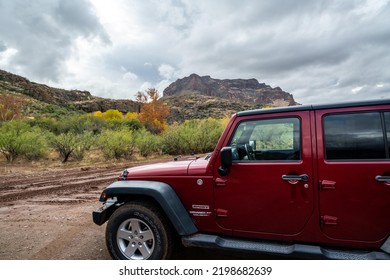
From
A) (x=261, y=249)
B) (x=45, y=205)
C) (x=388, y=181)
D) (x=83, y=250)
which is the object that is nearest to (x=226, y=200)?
(x=261, y=249)

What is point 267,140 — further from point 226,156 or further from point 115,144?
point 115,144

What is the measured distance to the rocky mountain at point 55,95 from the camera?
256 feet

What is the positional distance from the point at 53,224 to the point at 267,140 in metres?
4.39

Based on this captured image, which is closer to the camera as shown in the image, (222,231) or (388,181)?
(388,181)

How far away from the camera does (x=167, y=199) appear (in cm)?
309

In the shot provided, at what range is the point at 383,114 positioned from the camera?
2.64 metres

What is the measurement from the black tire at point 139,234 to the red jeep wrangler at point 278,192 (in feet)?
0.04

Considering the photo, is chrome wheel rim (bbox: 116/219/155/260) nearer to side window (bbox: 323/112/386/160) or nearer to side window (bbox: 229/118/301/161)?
side window (bbox: 229/118/301/161)

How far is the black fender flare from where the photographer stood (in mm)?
3061

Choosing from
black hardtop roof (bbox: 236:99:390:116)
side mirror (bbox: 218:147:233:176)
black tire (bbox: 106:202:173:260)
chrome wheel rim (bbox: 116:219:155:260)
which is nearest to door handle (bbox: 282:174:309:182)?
side mirror (bbox: 218:147:233:176)

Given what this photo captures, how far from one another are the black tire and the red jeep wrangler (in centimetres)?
1

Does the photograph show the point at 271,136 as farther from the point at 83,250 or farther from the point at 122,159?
the point at 122,159

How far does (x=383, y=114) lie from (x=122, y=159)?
52.6 feet

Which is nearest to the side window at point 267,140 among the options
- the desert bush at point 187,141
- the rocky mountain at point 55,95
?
the desert bush at point 187,141
